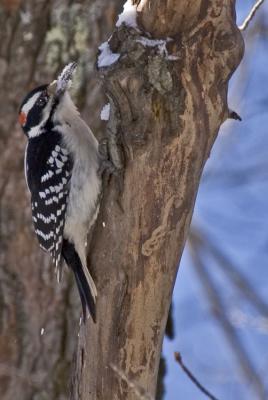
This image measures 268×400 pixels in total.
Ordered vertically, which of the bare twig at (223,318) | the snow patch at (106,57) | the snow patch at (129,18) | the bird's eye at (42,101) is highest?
the snow patch at (129,18)

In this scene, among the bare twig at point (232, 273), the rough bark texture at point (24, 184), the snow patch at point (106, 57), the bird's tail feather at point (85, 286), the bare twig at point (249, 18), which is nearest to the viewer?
the snow patch at point (106, 57)

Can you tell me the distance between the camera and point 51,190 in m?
4.17

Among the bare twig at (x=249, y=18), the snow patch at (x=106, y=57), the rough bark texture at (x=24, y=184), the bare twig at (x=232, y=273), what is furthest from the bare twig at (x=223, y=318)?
the snow patch at (x=106, y=57)

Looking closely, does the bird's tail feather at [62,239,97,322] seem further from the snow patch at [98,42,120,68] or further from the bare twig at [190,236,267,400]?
the bare twig at [190,236,267,400]

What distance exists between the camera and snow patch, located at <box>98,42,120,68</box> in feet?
11.1

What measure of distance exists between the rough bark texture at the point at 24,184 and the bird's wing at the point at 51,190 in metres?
0.80

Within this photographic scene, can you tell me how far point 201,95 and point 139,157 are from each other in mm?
299

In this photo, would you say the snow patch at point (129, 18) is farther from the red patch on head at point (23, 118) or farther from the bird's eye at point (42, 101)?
the red patch on head at point (23, 118)

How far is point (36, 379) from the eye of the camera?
5.13 metres

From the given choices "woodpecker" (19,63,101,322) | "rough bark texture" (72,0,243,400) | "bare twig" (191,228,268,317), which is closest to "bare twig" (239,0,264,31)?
"rough bark texture" (72,0,243,400)

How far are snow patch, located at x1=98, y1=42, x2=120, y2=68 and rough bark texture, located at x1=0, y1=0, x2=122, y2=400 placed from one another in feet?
5.35

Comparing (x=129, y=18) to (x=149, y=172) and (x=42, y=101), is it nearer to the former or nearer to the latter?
(x=149, y=172)

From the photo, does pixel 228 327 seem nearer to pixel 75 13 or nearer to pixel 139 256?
pixel 75 13

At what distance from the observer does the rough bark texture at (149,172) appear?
3.40m
